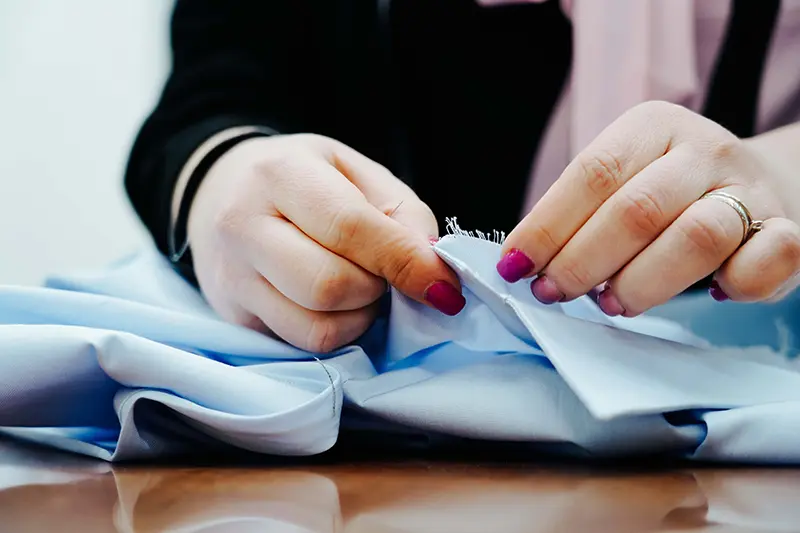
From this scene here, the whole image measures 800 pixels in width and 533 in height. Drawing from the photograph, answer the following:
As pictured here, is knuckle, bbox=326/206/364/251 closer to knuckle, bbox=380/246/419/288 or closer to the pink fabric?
knuckle, bbox=380/246/419/288

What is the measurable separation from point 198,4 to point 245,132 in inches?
10.0

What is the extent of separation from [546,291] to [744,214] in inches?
3.4

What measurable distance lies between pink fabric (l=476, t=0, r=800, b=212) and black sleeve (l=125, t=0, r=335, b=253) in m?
0.22

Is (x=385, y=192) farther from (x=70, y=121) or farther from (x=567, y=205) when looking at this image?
(x=70, y=121)

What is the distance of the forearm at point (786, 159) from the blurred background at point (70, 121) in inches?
33.1

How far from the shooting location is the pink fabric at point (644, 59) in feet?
2.02

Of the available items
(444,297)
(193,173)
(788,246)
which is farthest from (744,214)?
(193,173)

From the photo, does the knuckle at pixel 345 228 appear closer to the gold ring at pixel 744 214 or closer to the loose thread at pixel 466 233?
the loose thread at pixel 466 233

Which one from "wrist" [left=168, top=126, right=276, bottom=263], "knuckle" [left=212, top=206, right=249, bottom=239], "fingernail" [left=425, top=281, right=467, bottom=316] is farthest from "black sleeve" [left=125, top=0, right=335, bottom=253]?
"fingernail" [left=425, top=281, right=467, bottom=316]

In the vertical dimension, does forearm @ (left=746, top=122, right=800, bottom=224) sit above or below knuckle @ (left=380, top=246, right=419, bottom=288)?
above

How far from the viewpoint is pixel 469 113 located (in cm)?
71

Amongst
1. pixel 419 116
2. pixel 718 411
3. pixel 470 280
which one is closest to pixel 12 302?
pixel 470 280

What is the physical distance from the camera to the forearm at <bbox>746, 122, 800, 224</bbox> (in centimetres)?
37

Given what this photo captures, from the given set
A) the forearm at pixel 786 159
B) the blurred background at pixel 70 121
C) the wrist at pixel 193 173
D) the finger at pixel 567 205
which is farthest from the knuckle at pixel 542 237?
the blurred background at pixel 70 121
